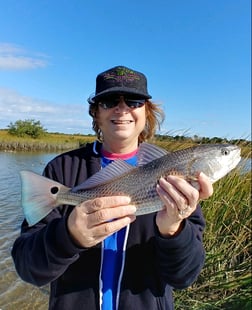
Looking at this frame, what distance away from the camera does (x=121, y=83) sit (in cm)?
214

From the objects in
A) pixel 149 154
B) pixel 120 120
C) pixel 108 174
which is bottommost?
pixel 108 174

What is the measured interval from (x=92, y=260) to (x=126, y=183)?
52cm

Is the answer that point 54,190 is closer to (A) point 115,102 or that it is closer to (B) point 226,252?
(A) point 115,102

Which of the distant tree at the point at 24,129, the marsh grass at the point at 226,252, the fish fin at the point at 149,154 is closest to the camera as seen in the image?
the fish fin at the point at 149,154

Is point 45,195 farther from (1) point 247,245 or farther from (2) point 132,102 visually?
(1) point 247,245

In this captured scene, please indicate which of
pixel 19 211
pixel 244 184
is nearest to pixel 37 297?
pixel 244 184

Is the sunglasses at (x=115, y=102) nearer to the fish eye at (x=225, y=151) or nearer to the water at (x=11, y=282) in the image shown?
the fish eye at (x=225, y=151)

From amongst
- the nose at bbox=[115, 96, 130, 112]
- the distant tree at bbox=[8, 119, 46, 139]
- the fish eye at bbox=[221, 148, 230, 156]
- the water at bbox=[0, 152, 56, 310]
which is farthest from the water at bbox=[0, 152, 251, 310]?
the distant tree at bbox=[8, 119, 46, 139]

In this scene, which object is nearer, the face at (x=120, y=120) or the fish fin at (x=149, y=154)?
the fish fin at (x=149, y=154)

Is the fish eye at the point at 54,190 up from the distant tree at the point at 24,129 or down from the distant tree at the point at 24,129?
down

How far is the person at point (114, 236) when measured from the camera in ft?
5.62

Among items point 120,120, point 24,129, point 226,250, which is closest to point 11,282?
point 226,250

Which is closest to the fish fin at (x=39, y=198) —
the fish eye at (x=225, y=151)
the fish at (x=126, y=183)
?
the fish at (x=126, y=183)

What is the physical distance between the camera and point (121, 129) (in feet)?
6.98
